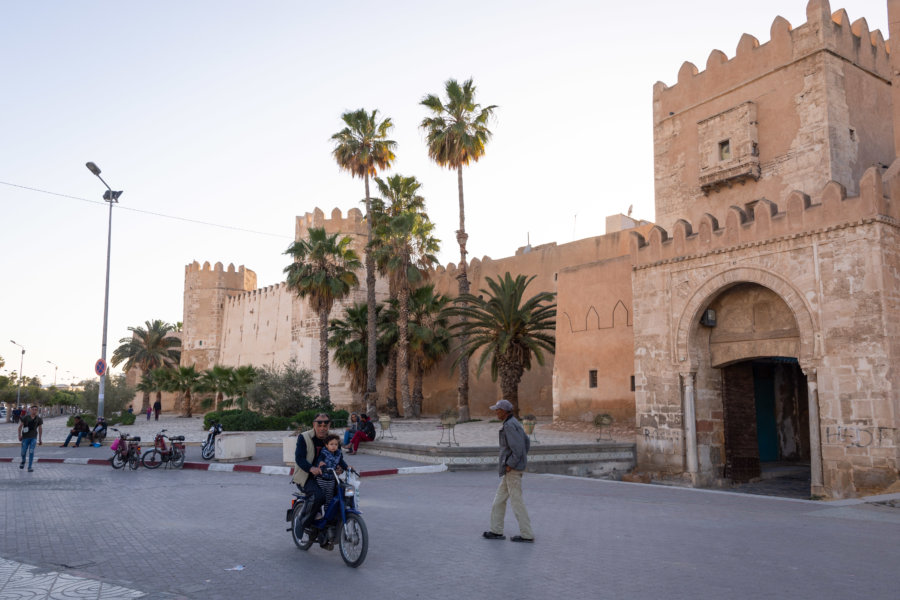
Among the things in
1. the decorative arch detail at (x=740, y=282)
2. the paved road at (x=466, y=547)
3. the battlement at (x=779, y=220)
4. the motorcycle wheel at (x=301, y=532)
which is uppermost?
the battlement at (x=779, y=220)

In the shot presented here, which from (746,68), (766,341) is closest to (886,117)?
(746,68)

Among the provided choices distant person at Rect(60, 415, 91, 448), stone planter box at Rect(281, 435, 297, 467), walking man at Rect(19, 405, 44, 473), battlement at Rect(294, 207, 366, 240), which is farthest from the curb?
battlement at Rect(294, 207, 366, 240)

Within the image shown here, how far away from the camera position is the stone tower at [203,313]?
47.4 meters

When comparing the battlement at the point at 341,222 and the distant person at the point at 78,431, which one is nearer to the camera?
the distant person at the point at 78,431

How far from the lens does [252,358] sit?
42625mm

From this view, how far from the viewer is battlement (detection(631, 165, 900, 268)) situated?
12.6 metres

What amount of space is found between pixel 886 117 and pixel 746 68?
371cm

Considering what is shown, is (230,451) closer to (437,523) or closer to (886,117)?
(437,523)

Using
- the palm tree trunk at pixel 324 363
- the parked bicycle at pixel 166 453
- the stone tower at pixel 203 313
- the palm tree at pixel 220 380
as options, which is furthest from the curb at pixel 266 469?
the stone tower at pixel 203 313

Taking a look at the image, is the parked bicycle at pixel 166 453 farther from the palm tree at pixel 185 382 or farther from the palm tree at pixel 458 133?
the palm tree at pixel 185 382

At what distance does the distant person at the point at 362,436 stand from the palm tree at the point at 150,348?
3819 cm

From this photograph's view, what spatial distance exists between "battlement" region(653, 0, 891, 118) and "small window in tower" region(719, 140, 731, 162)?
4.85 feet

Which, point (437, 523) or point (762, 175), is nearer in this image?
point (437, 523)

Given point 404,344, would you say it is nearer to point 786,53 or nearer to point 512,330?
point 512,330
